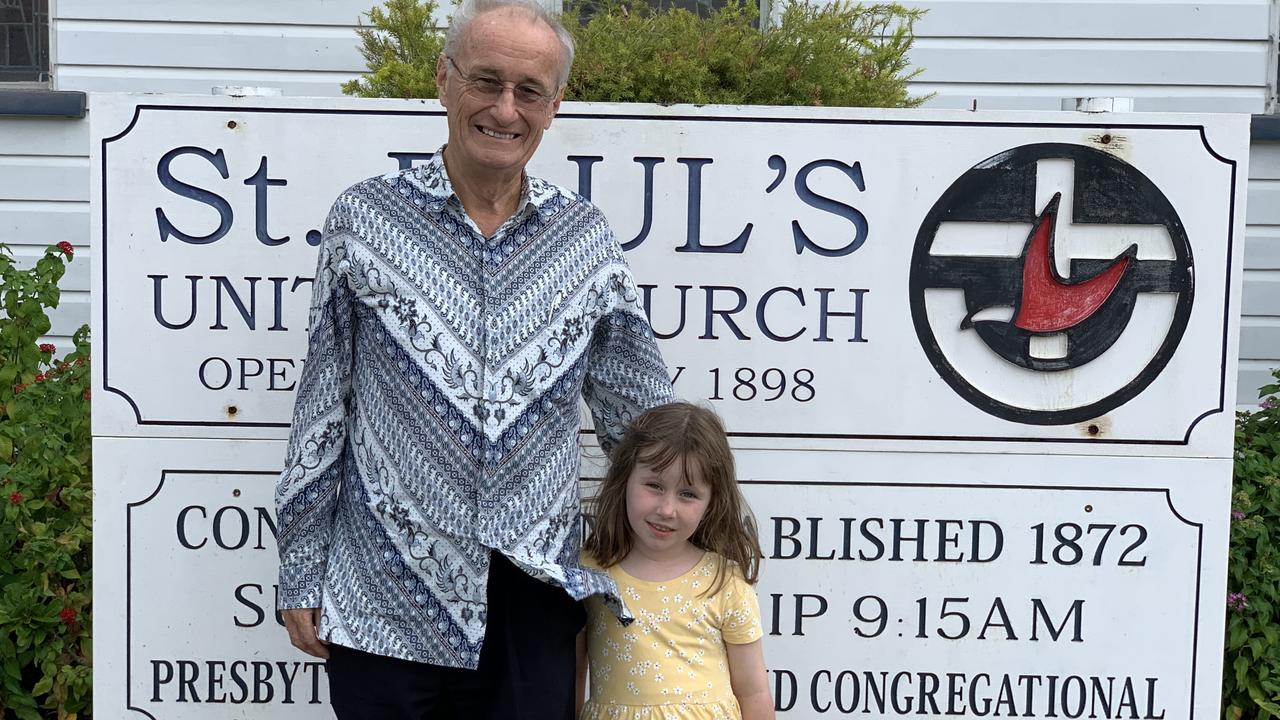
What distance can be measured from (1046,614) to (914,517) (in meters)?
0.34

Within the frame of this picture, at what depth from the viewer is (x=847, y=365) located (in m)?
2.73

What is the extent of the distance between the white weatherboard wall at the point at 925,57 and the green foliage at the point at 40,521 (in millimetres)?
1703

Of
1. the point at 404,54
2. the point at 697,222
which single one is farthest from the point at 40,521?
the point at 697,222

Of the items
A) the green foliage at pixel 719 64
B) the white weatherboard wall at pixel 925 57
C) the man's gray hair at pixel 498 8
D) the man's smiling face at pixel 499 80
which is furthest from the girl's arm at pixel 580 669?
the white weatherboard wall at pixel 925 57

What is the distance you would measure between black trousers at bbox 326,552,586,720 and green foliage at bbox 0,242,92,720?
153 centimetres

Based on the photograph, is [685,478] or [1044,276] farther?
[1044,276]

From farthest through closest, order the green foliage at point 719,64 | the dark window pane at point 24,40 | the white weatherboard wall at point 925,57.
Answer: the dark window pane at point 24,40 → the white weatherboard wall at point 925,57 → the green foliage at point 719,64

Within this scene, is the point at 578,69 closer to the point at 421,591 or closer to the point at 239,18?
the point at 421,591

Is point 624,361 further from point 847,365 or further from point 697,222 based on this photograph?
point 847,365

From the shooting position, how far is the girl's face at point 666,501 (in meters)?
2.13

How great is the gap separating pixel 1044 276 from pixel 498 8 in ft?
4.25

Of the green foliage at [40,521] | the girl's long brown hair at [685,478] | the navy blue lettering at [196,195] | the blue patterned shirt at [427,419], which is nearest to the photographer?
the blue patterned shirt at [427,419]

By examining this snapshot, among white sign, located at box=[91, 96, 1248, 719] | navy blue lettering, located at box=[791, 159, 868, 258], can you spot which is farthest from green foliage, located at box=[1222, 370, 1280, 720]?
navy blue lettering, located at box=[791, 159, 868, 258]

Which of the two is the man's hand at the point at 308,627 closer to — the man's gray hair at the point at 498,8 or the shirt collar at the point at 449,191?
the shirt collar at the point at 449,191
